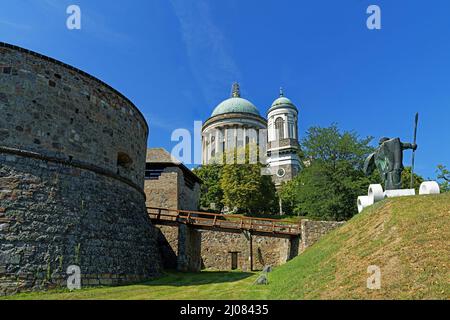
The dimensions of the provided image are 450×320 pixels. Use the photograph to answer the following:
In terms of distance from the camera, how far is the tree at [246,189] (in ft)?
135

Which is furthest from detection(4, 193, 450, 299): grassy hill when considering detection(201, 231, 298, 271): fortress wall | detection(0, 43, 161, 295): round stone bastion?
detection(201, 231, 298, 271): fortress wall

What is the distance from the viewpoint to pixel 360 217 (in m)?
13.5

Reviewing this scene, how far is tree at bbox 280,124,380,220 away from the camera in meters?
27.4

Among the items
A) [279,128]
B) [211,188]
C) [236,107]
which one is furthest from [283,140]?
[211,188]

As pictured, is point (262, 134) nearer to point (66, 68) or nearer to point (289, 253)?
point (289, 253)

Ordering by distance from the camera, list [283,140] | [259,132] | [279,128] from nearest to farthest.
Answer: [259,132] → [283,140] → [279,128]

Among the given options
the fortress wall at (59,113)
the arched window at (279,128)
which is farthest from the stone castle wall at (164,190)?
the arched window at (279,128)

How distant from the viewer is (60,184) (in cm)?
1181

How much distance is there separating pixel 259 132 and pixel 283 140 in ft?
18.2

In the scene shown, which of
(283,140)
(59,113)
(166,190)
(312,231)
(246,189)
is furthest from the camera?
(283,140)

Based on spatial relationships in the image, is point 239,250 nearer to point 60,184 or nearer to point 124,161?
point 124,161

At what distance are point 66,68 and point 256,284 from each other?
33.0 ft

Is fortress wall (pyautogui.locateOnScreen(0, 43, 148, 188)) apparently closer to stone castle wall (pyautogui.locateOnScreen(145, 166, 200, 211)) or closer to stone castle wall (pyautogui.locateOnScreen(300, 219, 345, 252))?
stone castle wall (pyautogui.locateOnScreen(300, 219, 345, 252))

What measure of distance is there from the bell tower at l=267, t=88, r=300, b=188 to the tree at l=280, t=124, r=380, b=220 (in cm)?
3316
